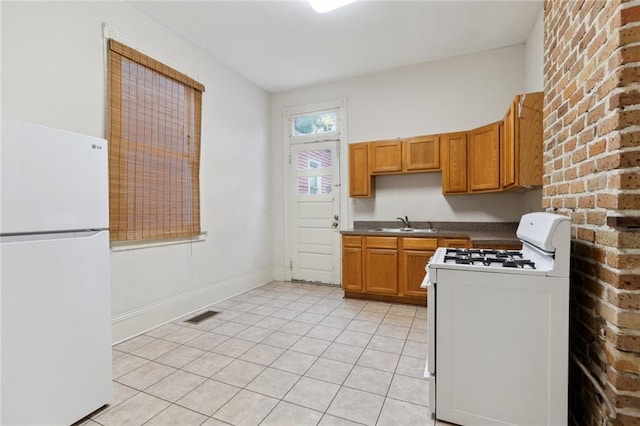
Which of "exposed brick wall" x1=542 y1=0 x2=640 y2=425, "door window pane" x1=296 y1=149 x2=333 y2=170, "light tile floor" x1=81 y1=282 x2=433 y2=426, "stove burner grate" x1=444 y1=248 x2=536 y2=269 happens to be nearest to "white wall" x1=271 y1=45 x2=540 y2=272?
"door window pane" x1=296 y1=149 x2=333 y2=170

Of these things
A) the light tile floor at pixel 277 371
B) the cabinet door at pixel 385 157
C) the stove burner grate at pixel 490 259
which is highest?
the cabinet door at pixel 385 157

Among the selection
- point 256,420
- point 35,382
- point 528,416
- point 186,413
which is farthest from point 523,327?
point 35,382

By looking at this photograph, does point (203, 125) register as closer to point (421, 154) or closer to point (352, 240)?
point (352, 240)

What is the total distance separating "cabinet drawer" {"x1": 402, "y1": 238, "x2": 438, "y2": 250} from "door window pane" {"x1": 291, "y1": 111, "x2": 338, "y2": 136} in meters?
2.13

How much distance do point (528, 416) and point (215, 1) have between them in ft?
12.9

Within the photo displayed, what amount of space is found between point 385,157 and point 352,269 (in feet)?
5.32

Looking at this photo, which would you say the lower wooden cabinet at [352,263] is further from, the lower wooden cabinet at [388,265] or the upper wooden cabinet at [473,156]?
the upper wooden cabinet at [473,156]

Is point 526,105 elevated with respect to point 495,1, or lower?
lower

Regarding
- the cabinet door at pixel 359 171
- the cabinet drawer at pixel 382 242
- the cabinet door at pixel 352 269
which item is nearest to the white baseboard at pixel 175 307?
the cabinet door at pixel 352 269

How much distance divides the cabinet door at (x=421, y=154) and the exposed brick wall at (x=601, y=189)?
2.01m

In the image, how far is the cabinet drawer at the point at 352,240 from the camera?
3996 millimetres

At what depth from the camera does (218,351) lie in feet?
8.43

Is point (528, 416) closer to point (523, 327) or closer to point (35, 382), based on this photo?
point (523, 327)

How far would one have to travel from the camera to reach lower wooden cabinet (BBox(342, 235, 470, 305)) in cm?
363
